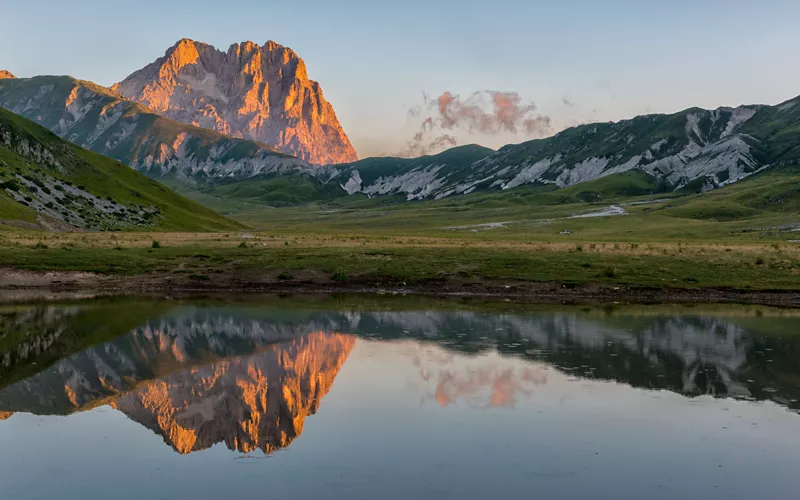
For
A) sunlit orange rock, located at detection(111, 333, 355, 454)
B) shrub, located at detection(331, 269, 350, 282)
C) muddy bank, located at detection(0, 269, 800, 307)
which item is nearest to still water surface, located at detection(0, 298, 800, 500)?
sunlit orange rock, located at detection(111, 333, 355, 454)

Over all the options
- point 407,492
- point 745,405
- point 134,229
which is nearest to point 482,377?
point 745,405

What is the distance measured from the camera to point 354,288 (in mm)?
63094

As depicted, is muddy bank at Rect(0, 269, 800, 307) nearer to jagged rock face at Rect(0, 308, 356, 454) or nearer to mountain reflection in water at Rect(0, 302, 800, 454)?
mountain reflection in water at Rect(0, 302, 800, 454)

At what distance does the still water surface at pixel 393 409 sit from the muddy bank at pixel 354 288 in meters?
13.7

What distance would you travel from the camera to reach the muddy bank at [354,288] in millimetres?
57750

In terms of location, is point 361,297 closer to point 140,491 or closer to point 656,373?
point 656,373

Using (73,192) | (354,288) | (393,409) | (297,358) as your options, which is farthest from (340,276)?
(73,192)

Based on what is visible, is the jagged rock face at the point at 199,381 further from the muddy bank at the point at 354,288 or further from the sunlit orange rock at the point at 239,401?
the muddy bank at the point at 354,288

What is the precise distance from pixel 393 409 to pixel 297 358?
9540 millimetres

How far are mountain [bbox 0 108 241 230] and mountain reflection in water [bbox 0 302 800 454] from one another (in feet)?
218

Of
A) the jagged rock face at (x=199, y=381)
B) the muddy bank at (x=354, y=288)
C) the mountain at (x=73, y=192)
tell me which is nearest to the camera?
the jagged rock face at (x=199, y=381)

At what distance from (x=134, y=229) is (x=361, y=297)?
76.0m

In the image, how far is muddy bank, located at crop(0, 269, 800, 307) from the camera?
189 ft

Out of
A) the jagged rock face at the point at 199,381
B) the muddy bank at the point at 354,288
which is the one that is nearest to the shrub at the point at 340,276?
the muddy bank at the point at 354,288
